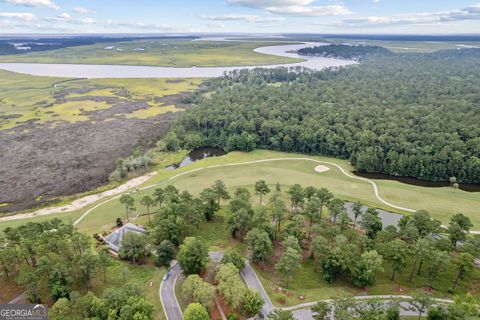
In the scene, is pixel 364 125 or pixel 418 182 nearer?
pixel 418 182

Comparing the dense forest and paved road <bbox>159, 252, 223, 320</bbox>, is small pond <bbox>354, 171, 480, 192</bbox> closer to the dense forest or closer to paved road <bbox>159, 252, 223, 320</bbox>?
the dense forest

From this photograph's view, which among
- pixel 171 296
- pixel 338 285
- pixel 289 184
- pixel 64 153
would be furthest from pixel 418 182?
pixel 64 153

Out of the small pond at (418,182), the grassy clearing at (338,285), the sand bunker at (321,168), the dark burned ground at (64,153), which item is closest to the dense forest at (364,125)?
the small pond at (418,182)

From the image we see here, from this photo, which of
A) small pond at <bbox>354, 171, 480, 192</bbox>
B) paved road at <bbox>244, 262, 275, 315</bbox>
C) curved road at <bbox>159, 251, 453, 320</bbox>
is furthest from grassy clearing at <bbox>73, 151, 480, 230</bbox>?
paved road at <bbox>244, 262, 275, 315</bbox>

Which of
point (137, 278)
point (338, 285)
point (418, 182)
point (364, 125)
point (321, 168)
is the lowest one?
point (418, 182)

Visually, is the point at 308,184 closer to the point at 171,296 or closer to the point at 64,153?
the point at 171,296

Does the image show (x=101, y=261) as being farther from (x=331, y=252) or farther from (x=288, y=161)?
(x=288, y=161)
